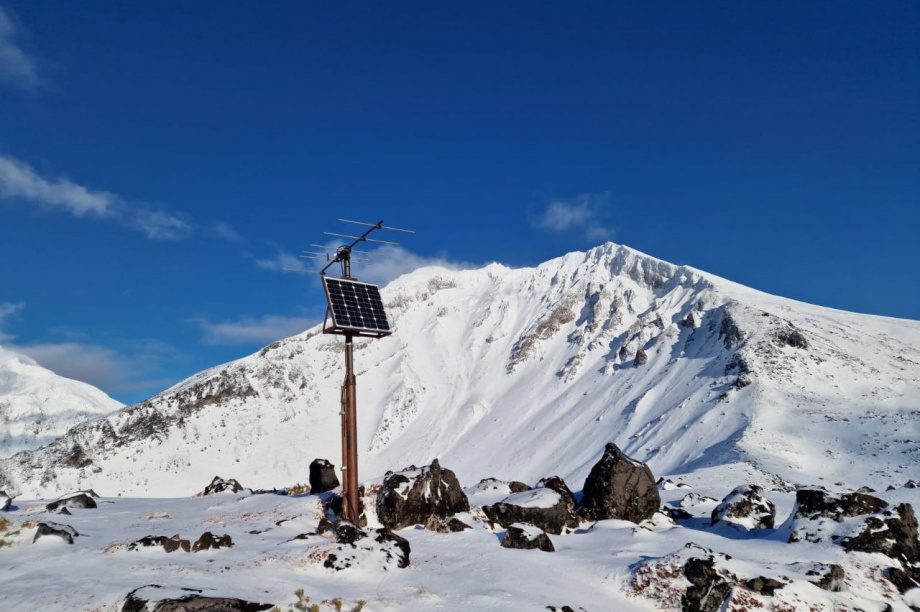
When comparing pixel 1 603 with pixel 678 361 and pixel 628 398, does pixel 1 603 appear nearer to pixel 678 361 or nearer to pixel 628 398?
pixel 628 398

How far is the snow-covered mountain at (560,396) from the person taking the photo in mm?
59594

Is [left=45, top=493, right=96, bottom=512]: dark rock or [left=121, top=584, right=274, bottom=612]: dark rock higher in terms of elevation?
[left=45, top=493, right=96, bottom=512]: dark rock

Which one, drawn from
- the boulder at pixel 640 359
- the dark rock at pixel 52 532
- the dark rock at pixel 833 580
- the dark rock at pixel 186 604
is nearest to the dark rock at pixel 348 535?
the dark rock at pixel 186 604

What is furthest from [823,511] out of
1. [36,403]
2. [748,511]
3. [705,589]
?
[36,403]

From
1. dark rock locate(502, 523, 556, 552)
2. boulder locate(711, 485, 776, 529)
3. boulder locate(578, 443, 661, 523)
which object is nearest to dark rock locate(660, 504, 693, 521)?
boulder locate(578, 443, 661, 523)

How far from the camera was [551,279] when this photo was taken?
143 m

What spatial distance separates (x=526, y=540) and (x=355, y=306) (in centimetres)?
845

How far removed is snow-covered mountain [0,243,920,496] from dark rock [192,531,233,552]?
43122 mm

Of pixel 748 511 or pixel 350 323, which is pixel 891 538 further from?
pixel 350 323

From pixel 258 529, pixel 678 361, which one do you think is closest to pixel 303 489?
pixel 258 529

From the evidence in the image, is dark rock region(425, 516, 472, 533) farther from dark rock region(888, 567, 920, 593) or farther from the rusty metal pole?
A: dark rock region(888, 567, 920, 593)

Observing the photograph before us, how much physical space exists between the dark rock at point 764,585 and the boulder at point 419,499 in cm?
886

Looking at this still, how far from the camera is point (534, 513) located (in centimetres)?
1711

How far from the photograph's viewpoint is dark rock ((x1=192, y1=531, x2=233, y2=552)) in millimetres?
12641
